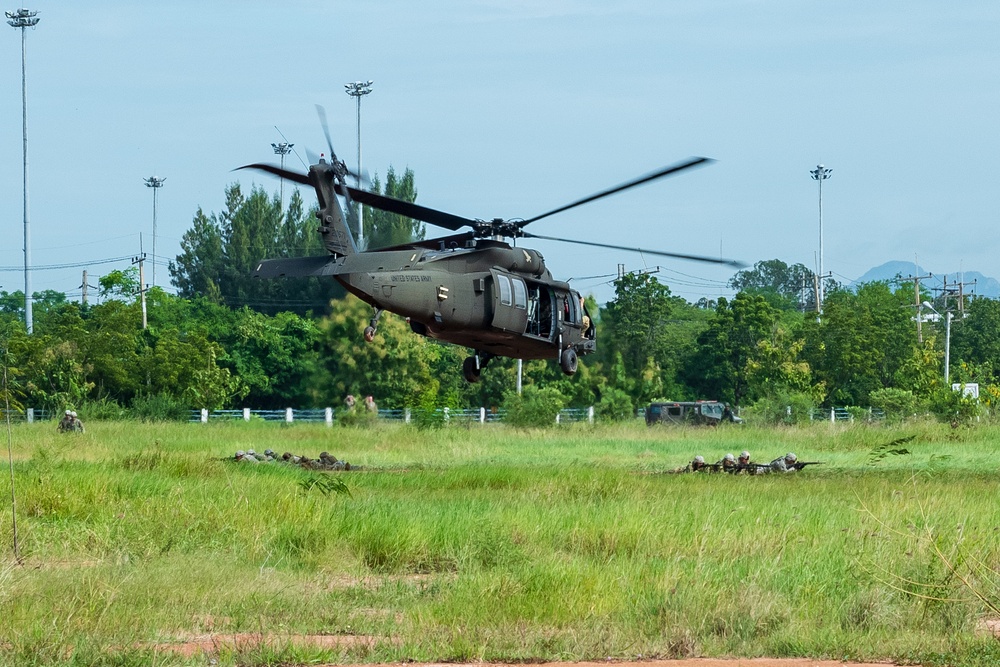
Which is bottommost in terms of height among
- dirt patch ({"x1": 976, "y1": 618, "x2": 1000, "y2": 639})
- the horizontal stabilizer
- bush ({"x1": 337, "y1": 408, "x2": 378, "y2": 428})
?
dirt patch ({"x1": 976, "y1": 618, "x2": 1000, "y2": 639})

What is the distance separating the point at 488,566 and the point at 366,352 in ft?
140

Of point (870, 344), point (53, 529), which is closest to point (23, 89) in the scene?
point (870, 344)

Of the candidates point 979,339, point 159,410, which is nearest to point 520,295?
point 159,410

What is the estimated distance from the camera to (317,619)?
9797 millimetres

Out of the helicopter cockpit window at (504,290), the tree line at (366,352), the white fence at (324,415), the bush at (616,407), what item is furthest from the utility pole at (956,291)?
the helicopter cockpit window at (504,290)

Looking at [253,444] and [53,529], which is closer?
[53,529]

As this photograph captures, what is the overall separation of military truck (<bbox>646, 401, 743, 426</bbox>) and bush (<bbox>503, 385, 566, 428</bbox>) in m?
5.72

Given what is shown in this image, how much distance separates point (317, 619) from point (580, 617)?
1.91 m

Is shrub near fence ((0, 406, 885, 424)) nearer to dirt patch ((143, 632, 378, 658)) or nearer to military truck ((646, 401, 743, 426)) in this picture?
military truck ((646, 401, 743, 426))

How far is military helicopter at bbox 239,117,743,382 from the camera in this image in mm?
21453

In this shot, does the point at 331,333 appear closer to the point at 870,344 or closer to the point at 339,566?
the point at 870,344

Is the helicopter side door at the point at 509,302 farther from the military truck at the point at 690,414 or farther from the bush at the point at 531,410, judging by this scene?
the military truck at the point at 690,414

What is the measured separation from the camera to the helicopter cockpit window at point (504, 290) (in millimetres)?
22656

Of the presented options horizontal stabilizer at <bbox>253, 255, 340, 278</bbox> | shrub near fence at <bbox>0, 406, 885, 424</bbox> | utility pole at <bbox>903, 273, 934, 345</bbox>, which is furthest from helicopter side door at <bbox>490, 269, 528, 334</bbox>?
utility pole at <bbox>903, 273, 934, 345</bbox>
